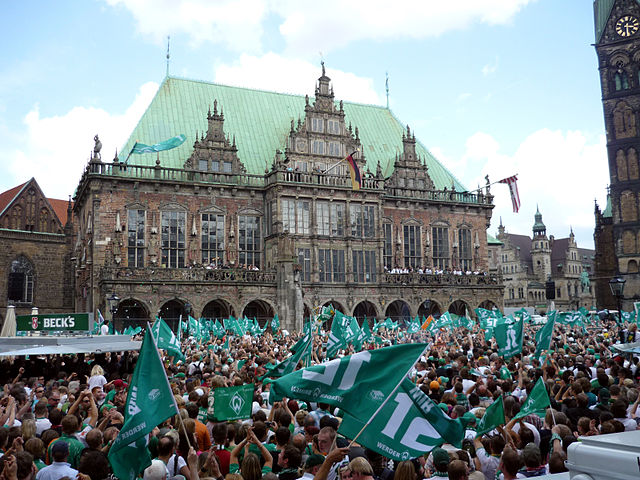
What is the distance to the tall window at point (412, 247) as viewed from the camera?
166ft

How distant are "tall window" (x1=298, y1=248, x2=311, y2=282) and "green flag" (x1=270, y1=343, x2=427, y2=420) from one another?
37.4m

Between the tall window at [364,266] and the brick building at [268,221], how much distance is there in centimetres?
8

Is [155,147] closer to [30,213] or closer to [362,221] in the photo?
[362,221]

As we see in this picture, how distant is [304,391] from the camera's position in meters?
7.03

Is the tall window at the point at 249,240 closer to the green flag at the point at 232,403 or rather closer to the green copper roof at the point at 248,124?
the green copper roof at the point at 248,124

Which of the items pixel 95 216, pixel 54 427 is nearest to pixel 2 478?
pixel 54 427

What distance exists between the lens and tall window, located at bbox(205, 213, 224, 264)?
43.8 metres

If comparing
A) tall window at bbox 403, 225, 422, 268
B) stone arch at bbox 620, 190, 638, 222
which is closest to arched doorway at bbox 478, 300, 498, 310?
tall window at bbox 403, 225, 422, 268

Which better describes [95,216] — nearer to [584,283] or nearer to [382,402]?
[382,402]

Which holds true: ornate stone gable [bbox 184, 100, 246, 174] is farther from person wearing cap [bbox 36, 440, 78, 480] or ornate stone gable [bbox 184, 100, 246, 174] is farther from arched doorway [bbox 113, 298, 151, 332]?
person wearing cap [bbox 36, 440, 78, 480]

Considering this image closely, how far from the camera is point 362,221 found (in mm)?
46938

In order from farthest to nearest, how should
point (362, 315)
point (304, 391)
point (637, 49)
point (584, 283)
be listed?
point (584, 283) < point (637, 49) < point (362, 315) < point (304, 391)

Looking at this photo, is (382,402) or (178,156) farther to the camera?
(178,156)

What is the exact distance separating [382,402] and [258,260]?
1543 inches
